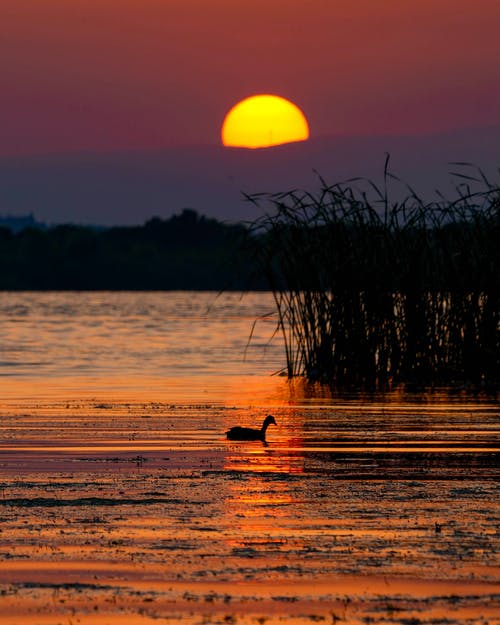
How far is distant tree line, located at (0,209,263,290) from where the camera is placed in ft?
407

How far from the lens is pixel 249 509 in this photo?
34.0 ft

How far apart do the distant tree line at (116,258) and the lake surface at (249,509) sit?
10307 cm

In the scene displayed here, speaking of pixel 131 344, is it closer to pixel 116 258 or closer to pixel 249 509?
pixel 249 509

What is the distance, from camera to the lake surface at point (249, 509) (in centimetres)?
747

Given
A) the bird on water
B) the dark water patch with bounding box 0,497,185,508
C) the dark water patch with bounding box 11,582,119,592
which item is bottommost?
the dark water patch with bounding box 11,582,119,592

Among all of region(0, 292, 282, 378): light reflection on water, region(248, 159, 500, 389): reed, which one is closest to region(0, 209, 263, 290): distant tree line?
region(0, 292, 282, 378): light reflection on water

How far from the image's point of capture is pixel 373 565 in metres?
8.23

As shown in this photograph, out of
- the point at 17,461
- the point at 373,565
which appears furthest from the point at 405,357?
the point at 373,565

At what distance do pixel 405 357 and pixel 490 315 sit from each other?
64.0 inches

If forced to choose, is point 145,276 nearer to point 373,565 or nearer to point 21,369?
point 21,369

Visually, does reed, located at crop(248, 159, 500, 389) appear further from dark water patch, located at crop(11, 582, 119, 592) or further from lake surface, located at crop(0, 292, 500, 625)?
dark water patch, located at crop(11, 582, 119, 592)

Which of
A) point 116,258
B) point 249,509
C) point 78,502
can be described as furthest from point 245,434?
point 116,258

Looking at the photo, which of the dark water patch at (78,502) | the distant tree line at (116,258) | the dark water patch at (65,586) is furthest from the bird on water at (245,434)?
the distant tree line at (116,258)

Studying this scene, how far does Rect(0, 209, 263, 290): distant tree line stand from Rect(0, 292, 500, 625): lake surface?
103m
